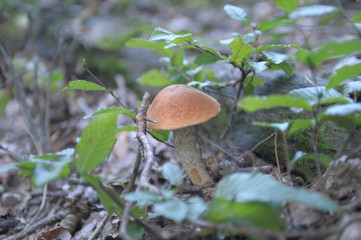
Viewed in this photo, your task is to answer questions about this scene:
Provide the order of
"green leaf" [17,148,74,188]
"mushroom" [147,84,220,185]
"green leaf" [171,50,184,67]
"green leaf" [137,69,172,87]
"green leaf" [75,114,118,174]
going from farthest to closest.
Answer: "green leaf" [137,69,172,87] < "green leaf" [171,50,184,67] < "mushroom" [147,84,220,185] < "green leaf" [75,114,118,174] < "green leaf" [17,148,74,188]

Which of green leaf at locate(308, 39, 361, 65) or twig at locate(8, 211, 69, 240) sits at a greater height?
green leaf at locate(308, 39, 361, 65)

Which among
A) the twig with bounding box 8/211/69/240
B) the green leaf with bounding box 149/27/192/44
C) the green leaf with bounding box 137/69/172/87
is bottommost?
the twig with bounding box 8/211/69/240

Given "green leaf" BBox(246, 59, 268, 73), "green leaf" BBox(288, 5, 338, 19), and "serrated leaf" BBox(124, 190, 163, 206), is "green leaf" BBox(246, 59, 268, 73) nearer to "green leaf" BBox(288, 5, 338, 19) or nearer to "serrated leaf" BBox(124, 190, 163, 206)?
"green leaf" BBox(288, 5, 338, 19)

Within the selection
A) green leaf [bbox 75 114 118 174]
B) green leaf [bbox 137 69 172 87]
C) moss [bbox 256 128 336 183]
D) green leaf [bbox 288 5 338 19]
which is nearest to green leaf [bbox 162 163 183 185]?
green leaf [bbox 75 114 118 174]

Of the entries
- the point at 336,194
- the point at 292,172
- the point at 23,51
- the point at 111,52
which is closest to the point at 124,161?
the point at 292,172

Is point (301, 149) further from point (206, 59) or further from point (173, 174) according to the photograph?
point (173, 174)

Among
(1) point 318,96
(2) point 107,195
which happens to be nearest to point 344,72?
(1) point 318,96

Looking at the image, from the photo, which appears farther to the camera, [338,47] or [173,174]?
[173,174]
